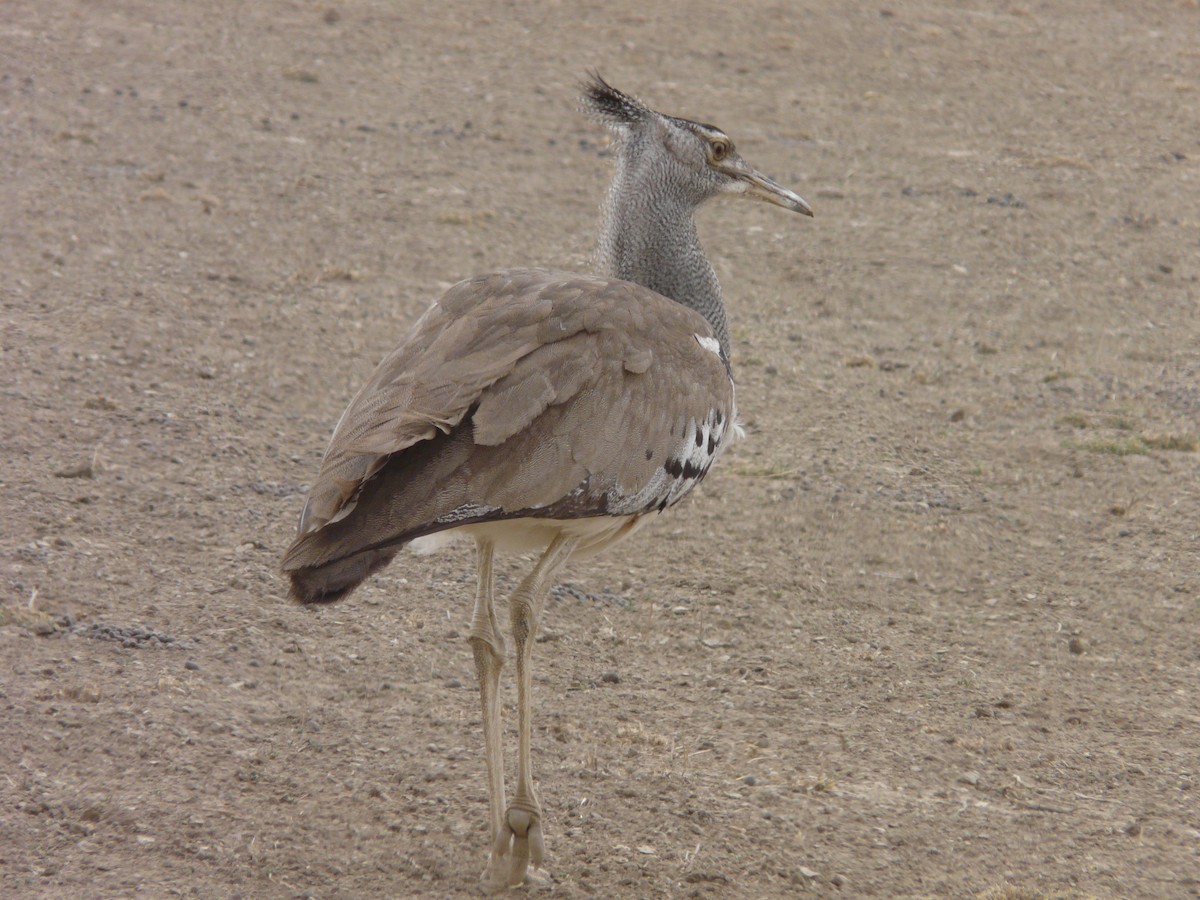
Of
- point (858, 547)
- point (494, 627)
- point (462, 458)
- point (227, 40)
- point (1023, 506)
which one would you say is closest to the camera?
point (462, 458)

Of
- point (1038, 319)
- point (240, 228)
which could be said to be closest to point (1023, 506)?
point (1038, 319)

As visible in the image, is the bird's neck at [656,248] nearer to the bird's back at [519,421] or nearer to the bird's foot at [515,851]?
the bird's back at [519,421]

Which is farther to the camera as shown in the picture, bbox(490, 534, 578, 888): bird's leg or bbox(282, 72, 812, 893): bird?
bbox(490, 534, 578, 888): bird's leg

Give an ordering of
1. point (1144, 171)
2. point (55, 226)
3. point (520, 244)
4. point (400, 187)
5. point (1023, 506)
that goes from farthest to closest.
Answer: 1. point (1144, 171)
2. point (400, 187)
3. point (520, 244)
4. point (55, 226)
5. point (1023, 506)

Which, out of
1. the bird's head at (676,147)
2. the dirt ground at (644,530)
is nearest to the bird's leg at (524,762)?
the dirt ground at (644,530)

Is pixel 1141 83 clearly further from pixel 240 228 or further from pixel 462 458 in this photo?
pixel 462 458

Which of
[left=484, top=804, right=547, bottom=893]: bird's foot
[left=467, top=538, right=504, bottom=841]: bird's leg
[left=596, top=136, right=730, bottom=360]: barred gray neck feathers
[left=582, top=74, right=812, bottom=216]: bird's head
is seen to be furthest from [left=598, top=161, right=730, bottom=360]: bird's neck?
[left=484, top=804, right=547, bottom=893]: bird's foot

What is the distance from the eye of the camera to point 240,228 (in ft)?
28.8

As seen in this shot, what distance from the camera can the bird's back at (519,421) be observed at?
3.54 m

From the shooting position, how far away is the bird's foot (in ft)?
12.9

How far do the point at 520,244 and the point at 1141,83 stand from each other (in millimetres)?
6763

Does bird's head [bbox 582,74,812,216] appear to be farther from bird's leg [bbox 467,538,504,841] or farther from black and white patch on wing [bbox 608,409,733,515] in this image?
bird's leg [bbox 467,538,504,841]

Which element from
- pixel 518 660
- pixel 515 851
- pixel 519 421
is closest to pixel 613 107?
pixel 519 421

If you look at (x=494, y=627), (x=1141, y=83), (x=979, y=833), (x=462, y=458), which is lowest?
(x=979, y=833)
